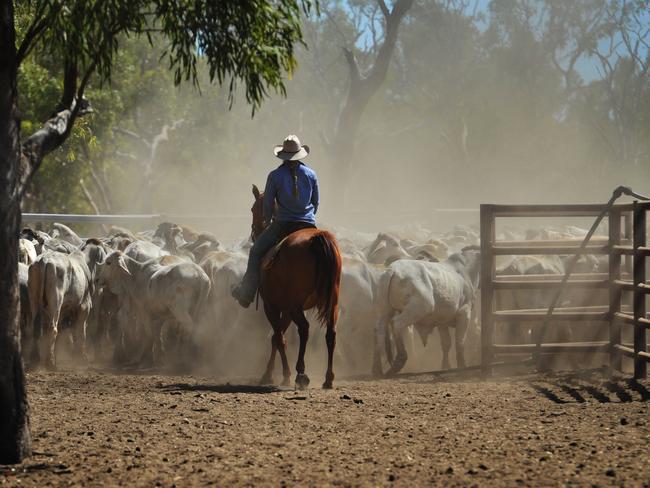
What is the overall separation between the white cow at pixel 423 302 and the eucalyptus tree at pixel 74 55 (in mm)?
6229

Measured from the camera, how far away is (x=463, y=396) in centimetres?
1046

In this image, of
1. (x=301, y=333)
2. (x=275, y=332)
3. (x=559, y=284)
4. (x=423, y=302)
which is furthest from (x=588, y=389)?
(x=275, y=332)

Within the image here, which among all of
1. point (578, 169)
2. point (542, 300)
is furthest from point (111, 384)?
point (578, 169)

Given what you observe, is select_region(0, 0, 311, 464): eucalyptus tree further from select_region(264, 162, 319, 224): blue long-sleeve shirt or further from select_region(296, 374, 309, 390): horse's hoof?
select_region(296, 374, 309, 390): horse's hoof

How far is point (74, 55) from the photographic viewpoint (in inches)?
298

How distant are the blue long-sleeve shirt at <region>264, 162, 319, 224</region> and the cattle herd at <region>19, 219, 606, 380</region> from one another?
242 centimetres

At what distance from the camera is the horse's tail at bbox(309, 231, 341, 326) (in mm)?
11133

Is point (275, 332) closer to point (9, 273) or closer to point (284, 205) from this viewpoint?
point (284, 205)

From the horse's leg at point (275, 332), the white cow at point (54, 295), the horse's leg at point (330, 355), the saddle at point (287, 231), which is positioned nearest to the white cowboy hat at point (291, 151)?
the saddle at point (287, 231)

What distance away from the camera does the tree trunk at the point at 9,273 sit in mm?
7316

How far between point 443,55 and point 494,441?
57.9 metres

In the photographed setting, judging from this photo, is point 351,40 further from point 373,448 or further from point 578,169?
point 373,448

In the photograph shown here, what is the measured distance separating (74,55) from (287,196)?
4.45 meters

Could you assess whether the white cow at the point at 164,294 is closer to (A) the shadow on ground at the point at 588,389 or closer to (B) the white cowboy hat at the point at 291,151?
(B) the white cowboy hat at the point at 291,151
